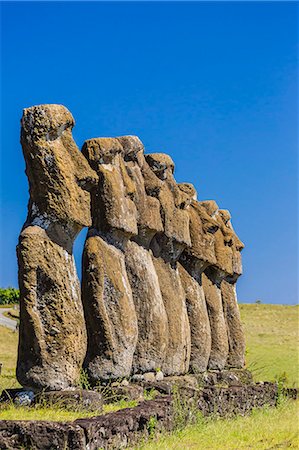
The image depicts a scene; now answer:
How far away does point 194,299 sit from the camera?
15969 mm

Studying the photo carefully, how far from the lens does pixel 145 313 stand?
1260 centimetres

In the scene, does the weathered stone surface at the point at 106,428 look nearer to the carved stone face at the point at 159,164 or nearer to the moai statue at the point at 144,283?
the moai statue at the point at 144,283

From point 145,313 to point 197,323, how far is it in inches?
132

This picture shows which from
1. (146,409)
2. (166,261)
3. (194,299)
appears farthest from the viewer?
(194,299)

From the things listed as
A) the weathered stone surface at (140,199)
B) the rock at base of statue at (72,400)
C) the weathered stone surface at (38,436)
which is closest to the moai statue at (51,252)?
the rock at base of statue at (72,400)

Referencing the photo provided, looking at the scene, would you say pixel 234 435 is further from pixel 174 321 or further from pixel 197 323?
pixel 197 323

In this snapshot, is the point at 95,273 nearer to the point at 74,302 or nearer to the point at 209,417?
the point at 74,302

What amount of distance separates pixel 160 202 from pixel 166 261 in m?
1.06

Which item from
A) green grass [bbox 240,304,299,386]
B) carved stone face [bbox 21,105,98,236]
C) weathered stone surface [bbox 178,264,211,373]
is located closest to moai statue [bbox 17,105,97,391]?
carved stone face [bbox 21,105,98,236]

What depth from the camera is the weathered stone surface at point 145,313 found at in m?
12.5

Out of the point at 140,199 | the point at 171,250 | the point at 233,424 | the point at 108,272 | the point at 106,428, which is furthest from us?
the point at 171,250

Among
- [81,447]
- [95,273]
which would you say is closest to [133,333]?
[95,273]

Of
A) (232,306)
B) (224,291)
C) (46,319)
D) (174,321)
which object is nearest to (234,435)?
(46,319)

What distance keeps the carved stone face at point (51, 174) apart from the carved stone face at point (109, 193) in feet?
3.86
